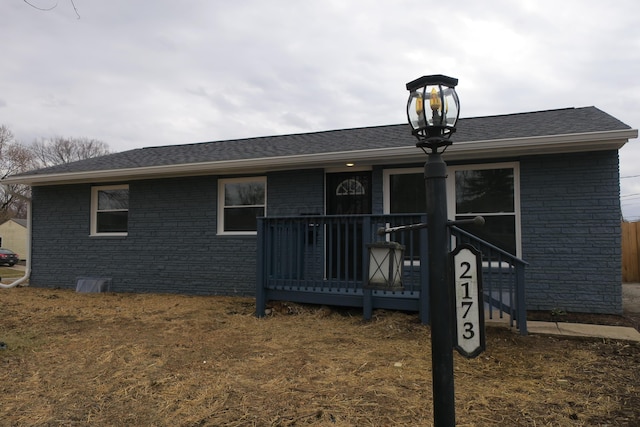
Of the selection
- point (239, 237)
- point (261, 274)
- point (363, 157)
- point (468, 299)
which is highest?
point (363, 157)

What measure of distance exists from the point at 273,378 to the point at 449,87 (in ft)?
8.85

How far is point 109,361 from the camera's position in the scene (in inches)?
150

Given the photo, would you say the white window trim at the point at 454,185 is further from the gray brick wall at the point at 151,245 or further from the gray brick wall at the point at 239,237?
the gray brick wall at the point at 151,245

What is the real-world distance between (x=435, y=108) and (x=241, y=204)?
6438 millimetres

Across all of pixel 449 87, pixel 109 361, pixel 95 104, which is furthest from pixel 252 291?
pixel 95 104

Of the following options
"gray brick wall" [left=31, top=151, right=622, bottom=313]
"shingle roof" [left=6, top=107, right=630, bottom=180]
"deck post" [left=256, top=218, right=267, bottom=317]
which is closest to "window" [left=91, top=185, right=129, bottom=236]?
"gray brick wall" [left=31, top=151, right=622, bottom=313]

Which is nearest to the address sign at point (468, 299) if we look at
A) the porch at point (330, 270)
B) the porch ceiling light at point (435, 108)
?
the porch ceiling light at point (435, 108)

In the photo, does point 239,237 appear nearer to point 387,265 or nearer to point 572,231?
point 572,231

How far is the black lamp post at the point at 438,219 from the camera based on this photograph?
1704 millimetres

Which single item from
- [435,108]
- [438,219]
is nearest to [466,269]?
[438,219]

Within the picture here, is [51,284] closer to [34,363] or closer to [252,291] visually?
[252,291]

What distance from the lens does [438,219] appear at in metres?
1.74

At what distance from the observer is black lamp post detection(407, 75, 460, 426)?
170 cm

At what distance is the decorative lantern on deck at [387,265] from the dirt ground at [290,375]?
1070 mm
